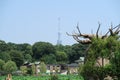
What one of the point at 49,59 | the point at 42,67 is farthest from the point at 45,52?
the point at 42,67

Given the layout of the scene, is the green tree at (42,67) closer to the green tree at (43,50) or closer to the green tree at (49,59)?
the green tree at (49,59)

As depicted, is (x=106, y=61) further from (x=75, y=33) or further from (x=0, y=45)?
(x=0, y=45)

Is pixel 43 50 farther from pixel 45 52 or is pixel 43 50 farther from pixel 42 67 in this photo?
pixel 42 67

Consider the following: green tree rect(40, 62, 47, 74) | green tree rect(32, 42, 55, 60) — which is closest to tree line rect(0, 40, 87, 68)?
green tree rect(32, 42, 55, 60)

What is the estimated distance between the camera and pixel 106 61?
835 centimetres

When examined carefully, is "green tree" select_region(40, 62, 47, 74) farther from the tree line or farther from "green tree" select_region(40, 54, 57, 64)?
"green tree" select_region(40, 54, 57, 64)

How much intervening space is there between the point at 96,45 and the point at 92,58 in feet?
0.97

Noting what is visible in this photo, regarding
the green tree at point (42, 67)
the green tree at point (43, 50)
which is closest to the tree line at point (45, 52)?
the green tree at point (43, 50)

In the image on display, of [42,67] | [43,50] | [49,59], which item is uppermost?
[43,50]

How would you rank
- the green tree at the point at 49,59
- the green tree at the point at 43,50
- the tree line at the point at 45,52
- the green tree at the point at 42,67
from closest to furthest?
the green tree at the point at 42,67, the green tree at the point at 49,59, the tree line at the point at 45,52, the green tree at the point at 43,50

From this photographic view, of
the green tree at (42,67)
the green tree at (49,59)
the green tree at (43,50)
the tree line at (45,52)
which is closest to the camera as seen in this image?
the green tree at (42,67)

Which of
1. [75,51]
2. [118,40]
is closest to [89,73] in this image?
[118,40]

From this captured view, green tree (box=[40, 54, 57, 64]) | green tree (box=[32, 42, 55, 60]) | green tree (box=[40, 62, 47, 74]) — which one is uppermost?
green tree (box=[32, 42, 55, 60])

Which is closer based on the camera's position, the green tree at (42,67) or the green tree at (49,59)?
the green tree at (42,67)
